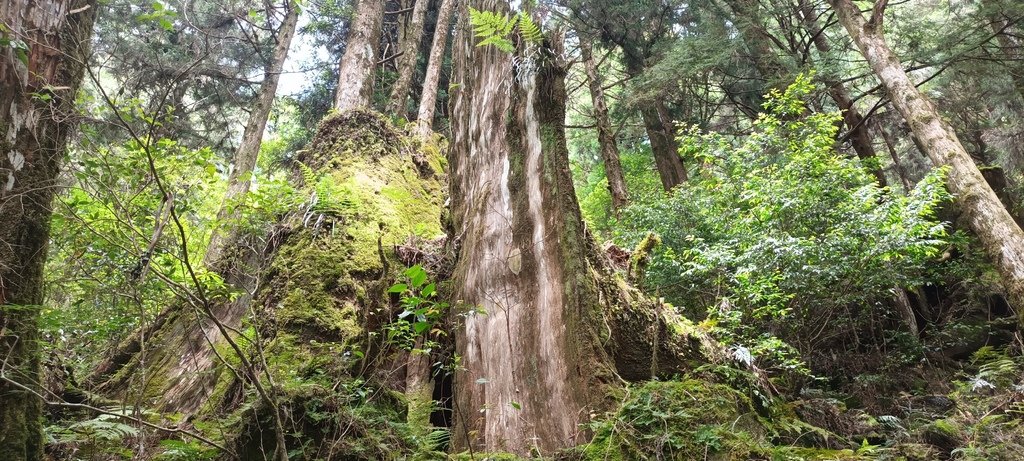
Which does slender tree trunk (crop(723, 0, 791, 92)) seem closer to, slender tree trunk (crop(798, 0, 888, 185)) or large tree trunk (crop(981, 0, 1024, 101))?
slender tree trunk (crop(798, 0, 888, 185))

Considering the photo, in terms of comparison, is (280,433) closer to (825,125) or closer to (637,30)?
(825,125)

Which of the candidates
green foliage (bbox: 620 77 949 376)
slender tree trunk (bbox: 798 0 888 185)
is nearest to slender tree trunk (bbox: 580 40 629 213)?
green foliage (bbox: 620 77 949 376)

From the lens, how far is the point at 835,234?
6465 millimetres

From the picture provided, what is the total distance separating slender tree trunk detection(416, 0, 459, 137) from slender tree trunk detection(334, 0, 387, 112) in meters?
1.05

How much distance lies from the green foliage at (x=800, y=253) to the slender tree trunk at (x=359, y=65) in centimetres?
533

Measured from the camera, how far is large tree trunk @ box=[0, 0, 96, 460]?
231cm

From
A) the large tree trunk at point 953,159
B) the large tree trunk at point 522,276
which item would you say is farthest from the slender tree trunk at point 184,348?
the large tree trunk at point 953,159

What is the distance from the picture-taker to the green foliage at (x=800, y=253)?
629 cm

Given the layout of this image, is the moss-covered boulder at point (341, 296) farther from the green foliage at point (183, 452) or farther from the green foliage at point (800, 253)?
the green foliage at point (800, 253)

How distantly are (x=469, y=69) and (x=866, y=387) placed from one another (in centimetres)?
617

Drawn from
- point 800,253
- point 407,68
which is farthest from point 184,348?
point 407,68

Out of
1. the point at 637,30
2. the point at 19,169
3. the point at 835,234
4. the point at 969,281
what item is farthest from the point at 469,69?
the point at 637,30

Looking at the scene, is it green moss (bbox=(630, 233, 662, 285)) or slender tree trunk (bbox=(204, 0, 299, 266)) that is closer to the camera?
green moss (bbox=(630, 233, 662, 285))

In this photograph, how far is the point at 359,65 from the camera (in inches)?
356
